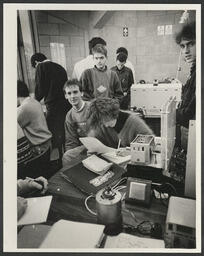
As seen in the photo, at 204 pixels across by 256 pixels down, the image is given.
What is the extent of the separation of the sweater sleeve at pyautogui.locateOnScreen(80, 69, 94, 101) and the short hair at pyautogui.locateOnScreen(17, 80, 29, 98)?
0.33 meters

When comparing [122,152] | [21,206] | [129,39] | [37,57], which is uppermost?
[129,39]

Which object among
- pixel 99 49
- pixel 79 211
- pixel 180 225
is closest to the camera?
pixel 180 225

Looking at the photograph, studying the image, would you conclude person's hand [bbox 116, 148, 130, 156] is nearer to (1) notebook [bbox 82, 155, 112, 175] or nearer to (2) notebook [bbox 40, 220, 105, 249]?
(1) notebook [bbox 82, 155, 112, 175]

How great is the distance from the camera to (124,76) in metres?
1.47

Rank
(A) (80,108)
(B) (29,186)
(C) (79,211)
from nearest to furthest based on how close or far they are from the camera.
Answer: (C) (79,211) → (B) (29,186) → (A) (80,108)

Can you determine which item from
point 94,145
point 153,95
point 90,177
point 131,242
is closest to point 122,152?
point 94,145

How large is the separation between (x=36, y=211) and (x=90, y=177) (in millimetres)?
339

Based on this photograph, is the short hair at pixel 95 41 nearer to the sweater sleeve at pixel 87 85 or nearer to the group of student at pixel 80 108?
the group of student at pixel 80 108

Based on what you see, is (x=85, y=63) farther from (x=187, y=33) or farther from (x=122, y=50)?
(x=187, y=33)

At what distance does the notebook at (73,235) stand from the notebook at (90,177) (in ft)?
0.69

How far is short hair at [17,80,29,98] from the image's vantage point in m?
1.35

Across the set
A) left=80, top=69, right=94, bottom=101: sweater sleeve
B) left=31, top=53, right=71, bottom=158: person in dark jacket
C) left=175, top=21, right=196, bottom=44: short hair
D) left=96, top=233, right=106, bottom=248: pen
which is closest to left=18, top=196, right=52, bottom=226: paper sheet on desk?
left=96, top=233, right=106, bottom=248: pen

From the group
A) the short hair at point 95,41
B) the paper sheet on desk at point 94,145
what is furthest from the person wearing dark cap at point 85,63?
the paper sheet on desk at point 94,145

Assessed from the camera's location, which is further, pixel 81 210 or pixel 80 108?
pixel 80 108
